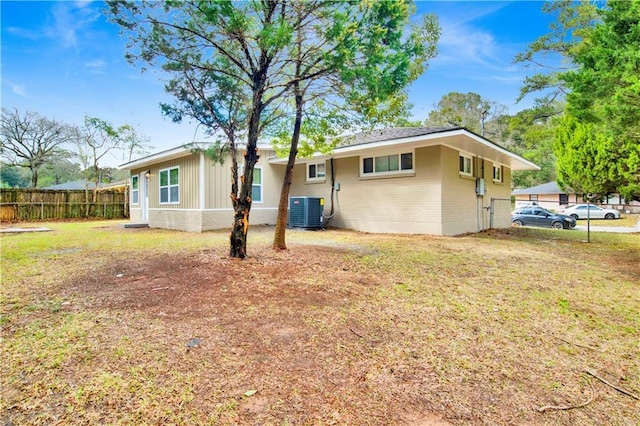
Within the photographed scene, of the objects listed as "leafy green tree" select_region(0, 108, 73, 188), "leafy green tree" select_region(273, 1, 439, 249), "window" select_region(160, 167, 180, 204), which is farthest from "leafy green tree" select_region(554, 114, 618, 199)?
"leafy green tree" select_region(0, 108, 73, 188)

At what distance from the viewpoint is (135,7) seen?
4.59 meters

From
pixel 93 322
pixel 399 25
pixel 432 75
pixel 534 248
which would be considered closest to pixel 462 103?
pixel 432 75

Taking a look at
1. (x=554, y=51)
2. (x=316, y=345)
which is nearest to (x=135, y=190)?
(x=316, y=345)

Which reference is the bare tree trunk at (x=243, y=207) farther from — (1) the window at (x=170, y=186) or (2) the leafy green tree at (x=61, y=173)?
(2) the leafy green tree at (x=61, y=173)

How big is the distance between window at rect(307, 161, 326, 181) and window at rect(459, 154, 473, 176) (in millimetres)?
4963

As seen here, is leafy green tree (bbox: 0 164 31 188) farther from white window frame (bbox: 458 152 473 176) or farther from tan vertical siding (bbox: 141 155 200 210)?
white window frame (bbox: 458 152 473 176)

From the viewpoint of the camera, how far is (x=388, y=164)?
10.8 meters

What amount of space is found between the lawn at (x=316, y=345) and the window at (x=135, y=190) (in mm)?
12274

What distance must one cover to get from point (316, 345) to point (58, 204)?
20.9 metres

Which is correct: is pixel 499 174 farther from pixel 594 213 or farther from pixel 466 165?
pixel 594 213

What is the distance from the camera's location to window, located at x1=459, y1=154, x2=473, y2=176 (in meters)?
11.0

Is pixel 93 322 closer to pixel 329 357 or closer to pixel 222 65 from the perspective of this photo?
pixel 329 357

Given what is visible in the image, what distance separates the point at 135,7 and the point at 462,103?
3847cm

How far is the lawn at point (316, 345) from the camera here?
183 centimetres
